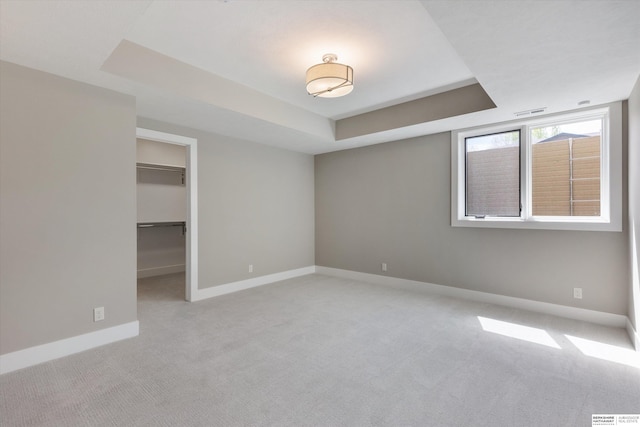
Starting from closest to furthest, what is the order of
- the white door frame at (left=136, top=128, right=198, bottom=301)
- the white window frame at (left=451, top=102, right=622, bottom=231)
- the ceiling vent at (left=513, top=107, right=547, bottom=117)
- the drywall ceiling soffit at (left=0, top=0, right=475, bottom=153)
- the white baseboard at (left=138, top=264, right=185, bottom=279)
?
the drywall ceiling soffit at (left=0, top=0, right=475, bottom=153), the white window frame at (left=451, top=102, right=622, bottom=231), the ceiling vent at (left=513, top=107, right=547, bottom=117), the white door frame at (left=136, top=128, right=198, bottom=301), the white baseboard at (left=138, top=264, right=185, bottom=279)

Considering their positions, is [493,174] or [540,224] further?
[493,174]

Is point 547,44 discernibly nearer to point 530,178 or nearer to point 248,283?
point 530,178

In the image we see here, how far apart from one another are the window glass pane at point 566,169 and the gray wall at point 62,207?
4824 millimetres

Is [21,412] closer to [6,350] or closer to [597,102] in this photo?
[6,350]

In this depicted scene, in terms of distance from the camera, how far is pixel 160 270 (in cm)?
600

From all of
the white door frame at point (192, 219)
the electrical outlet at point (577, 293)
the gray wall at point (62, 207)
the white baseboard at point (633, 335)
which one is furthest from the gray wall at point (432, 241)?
the gray wall at point (62, 207)

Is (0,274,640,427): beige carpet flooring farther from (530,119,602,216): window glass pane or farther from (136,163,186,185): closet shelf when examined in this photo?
(136,163,186,185): closet shelf

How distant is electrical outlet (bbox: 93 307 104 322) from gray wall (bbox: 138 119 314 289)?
1510 mm

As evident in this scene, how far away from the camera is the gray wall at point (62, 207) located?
2383 millimetres

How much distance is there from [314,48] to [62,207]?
8.74ft

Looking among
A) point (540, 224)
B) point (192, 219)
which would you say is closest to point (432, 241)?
point (540, 224)

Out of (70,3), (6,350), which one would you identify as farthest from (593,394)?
(6,350)

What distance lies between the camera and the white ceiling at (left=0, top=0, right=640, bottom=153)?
5.90 feet

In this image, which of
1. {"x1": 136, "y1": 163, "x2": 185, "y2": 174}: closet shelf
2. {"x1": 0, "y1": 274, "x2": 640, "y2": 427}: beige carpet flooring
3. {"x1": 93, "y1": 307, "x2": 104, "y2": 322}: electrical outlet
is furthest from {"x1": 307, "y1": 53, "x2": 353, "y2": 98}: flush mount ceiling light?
{"x1": 136, "y1": 163, "x2": 185, "y2": 174}: closet shelf
